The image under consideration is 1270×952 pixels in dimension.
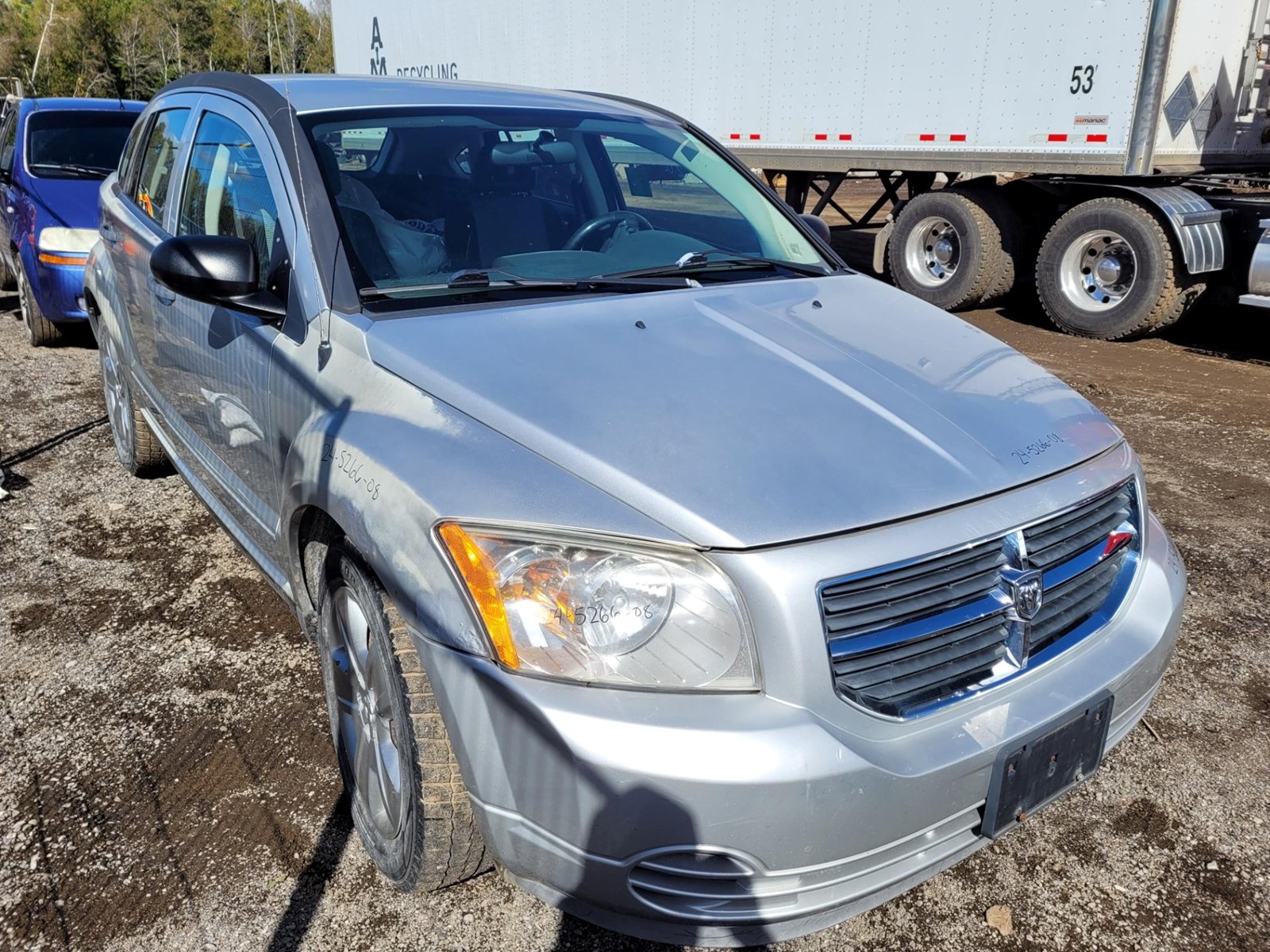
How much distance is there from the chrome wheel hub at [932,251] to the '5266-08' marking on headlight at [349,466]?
8412 millimetres

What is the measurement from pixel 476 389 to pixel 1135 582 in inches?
62.3

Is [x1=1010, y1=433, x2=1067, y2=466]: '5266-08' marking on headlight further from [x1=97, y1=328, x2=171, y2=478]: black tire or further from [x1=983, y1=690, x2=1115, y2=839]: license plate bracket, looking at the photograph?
[x1=97, y1=328, x2=171, y2=478]: black tire

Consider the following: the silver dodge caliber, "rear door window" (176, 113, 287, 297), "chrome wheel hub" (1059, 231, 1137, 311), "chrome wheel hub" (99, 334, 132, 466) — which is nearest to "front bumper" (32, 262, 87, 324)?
"chrome wheel hub" (99, 334, 132, 466)

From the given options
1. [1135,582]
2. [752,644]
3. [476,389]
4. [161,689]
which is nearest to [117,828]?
[161,689]

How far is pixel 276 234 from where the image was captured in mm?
2793

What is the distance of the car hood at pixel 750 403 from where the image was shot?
76.4 inches

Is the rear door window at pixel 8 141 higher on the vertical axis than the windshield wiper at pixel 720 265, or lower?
higher

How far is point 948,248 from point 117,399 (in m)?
7.59

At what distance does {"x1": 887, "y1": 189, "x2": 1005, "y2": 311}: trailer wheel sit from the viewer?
9367 millimetres

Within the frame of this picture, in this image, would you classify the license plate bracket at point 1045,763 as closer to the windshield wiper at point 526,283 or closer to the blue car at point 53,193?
the windshield wiper at point 526,283

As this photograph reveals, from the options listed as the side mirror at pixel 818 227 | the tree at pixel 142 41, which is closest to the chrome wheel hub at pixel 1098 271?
the side mirror at pixel 818 227

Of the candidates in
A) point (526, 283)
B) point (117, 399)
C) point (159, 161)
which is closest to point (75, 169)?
point (117, 399)

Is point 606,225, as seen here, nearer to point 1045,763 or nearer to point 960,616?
point 960,616

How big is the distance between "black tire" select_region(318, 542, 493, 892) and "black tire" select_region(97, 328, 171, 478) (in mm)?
2716
